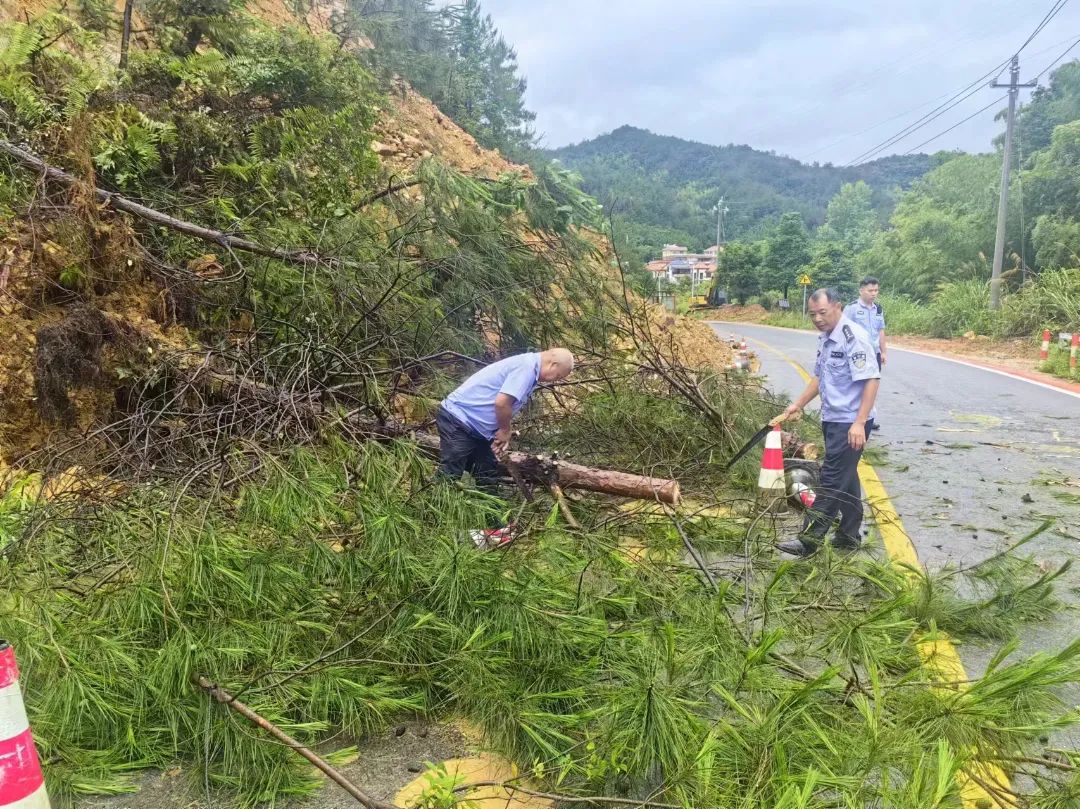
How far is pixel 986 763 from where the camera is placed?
215cm

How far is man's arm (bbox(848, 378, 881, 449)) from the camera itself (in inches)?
→ 163

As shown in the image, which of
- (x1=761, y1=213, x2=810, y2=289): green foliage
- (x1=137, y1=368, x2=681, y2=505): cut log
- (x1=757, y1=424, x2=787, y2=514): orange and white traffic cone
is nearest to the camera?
(x1=137, y1=368, x2=681, y2=505): cut log

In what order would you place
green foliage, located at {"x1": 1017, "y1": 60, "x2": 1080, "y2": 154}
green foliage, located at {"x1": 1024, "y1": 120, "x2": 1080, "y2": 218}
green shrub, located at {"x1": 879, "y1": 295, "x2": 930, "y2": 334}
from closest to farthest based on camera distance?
green foliage, located at {"x1": 1024, "y1": 120, "x2": 1080, "y2": 218}
green shrub, located at {"x1": 879, "y1": 295, "x2": 930, "y2": 334}
green foliage, located at {"x1": 1017, "y1": 60, "x2": 1080, "y2": 154}

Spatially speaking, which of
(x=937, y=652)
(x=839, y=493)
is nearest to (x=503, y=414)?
(x=839, y=493)

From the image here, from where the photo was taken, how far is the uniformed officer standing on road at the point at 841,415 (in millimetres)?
4191

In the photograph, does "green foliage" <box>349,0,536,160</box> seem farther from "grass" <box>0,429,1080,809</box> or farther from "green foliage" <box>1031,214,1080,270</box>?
"green foliage" <box>1031,214,1080,270</box>

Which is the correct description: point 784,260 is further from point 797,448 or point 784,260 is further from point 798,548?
point 798,548

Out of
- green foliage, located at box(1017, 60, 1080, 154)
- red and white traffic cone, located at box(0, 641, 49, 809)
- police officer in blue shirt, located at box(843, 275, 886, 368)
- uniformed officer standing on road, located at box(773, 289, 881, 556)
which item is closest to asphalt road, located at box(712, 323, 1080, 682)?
uniformed officer standing on road, located at box(773, 289, 881, 556)

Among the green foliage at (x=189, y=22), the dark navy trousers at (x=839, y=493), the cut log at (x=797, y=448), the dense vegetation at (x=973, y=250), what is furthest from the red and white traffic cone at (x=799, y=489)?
the dense vegetation at (x=973, y=250)

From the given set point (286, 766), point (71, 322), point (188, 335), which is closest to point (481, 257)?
point (188, 335)

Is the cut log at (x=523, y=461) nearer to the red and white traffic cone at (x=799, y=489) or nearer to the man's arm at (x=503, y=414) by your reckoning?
→ the man's arm at (x=503, y=414)

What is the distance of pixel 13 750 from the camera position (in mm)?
1733

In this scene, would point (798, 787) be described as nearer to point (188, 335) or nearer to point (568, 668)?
point (568, 668)

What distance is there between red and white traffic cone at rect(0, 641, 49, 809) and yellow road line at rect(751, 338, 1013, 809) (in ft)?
7.79
